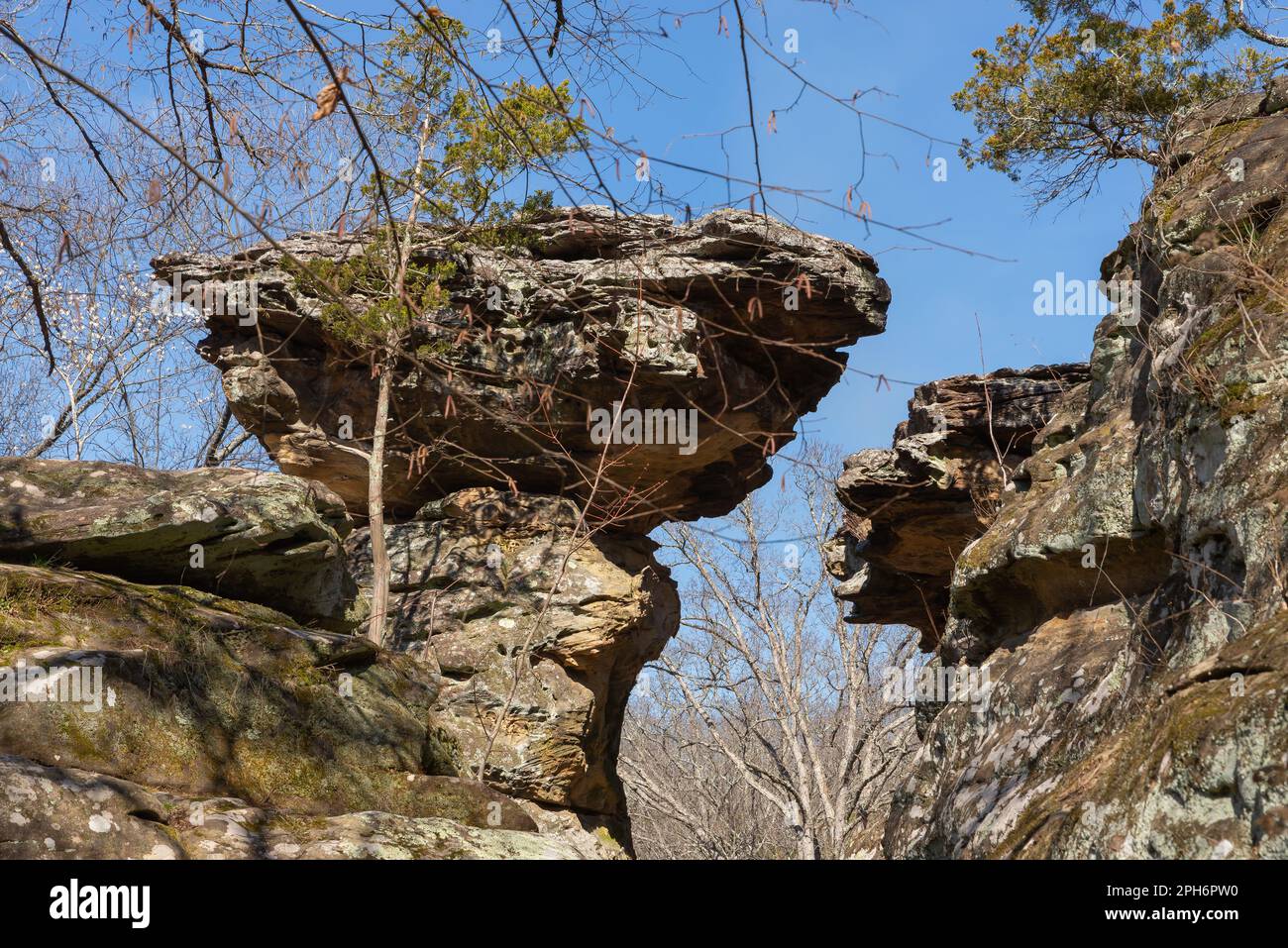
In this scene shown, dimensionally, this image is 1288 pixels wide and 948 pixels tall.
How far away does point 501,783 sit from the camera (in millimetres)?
9945

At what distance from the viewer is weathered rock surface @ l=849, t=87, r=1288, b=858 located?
8.99ft

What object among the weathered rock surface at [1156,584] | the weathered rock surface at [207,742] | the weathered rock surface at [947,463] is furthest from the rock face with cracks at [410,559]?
the weathered rock surface at [1156,584]

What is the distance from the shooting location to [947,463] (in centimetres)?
1034

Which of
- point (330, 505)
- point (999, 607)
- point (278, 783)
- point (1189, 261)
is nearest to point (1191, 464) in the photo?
point (1189, 261)

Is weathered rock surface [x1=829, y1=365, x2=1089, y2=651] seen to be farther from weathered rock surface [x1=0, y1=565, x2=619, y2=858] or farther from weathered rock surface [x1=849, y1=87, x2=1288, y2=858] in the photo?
weathered rock surface [x1=0, y1=565, x2=619, y2=858]

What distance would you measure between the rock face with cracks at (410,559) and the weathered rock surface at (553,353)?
0.14ft

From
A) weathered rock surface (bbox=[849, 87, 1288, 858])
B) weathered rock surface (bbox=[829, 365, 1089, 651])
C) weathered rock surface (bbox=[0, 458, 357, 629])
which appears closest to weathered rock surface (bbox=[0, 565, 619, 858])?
weathered rock surface (bbox=[0, 458, 357, 629])

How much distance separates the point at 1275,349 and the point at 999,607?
9.19 ft

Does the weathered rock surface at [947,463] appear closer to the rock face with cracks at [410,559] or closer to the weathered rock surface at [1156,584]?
the rock face with cracks at [410,559]

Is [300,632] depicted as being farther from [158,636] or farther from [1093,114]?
[1093,114]

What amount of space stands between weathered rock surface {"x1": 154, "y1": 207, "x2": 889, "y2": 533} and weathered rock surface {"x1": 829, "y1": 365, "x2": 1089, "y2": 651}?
3.45ft

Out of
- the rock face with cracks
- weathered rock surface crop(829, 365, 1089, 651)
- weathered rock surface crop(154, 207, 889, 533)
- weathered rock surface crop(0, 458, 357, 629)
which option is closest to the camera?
the rock face with cracks

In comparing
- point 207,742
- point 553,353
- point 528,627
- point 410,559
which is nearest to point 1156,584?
point 207,742

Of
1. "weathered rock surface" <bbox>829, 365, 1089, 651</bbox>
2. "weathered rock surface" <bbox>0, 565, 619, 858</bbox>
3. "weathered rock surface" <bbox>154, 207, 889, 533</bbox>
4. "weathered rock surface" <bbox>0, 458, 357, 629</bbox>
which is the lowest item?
"weathered rock surface" <bbox>0, 565, 619, 858</bbox>
